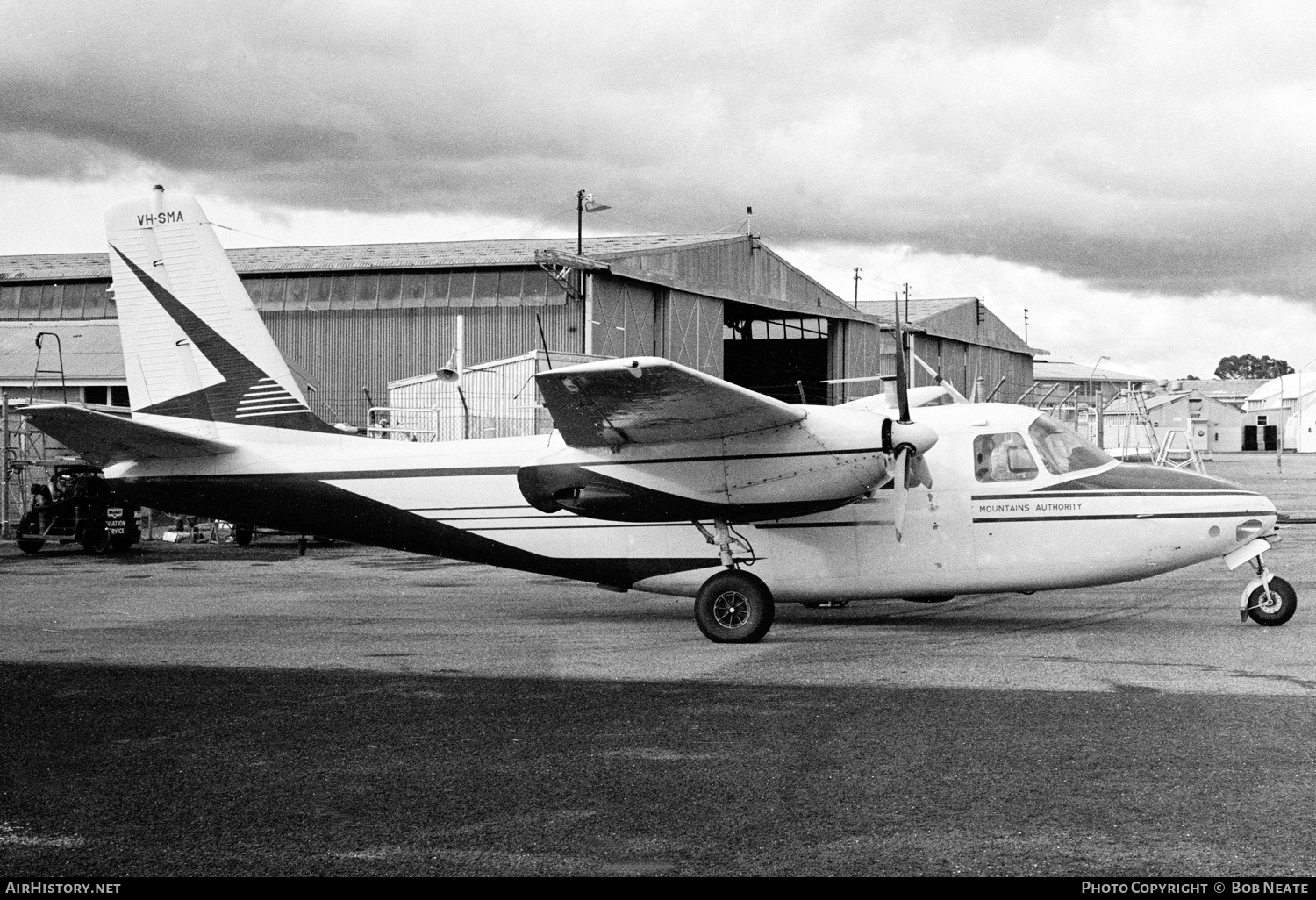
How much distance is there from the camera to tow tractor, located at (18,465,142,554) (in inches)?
985

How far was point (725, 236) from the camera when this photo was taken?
154 feet

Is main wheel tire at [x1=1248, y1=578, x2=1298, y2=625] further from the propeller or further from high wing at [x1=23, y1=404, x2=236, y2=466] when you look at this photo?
high wing at [x1=23, y1=404, x2=236, y2=466]

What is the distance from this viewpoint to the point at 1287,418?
107 m

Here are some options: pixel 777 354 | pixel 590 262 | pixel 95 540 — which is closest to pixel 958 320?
pixel 777 354

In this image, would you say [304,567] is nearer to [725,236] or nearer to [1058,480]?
[1058,480]

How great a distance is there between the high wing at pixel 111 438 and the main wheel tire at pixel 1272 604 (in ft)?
38.3

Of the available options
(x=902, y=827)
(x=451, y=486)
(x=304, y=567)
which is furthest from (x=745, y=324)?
(x=902, y=827)

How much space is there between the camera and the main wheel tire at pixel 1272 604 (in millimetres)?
13000

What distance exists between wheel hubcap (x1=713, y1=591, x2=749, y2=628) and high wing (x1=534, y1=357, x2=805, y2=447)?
1.70 m

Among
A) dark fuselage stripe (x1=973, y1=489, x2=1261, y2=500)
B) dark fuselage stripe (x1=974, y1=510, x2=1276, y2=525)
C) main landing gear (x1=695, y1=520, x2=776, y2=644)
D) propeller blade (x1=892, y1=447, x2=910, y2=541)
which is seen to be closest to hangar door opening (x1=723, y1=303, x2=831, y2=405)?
dark fuselage stripe (x1=973, y1=489, x2=1261, y2=500)

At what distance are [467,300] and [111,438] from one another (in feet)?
92.5

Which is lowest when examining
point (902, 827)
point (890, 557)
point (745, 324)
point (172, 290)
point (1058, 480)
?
point (902, 827)

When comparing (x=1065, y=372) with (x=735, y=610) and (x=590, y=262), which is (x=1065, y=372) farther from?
(x=735, y=610)

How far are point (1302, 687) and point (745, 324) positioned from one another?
44065 mm
